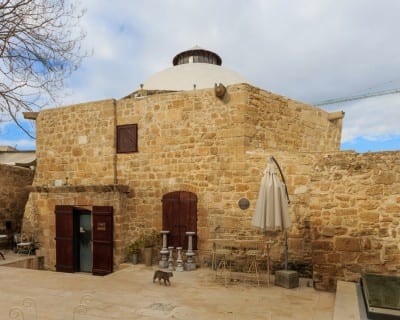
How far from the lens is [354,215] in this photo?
5684mm

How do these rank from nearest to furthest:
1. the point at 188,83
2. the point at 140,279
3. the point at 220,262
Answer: the point at 140,279
the point at 220,262
the point at 188,83

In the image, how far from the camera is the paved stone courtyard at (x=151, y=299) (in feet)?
15.4

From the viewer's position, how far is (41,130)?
1040 cm

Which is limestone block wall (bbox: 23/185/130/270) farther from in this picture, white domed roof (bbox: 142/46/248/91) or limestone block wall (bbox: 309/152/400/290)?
white domed roof (bbox: 142/46/248/91)

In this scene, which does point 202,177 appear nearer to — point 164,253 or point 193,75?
point 164,253

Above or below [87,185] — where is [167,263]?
below

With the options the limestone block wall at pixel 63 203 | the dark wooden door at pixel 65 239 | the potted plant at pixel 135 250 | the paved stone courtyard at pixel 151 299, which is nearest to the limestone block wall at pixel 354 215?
the paved stone courtyard at pixel 151 299

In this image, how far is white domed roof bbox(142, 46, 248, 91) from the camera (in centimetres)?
1405

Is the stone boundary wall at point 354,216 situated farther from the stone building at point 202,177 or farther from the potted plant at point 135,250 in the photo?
the potted plant at point 135,250

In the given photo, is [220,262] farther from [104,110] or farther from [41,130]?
[41,130]

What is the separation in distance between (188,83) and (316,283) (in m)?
10.0

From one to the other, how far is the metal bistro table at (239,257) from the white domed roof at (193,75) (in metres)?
7.59

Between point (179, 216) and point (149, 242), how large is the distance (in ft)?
3.46

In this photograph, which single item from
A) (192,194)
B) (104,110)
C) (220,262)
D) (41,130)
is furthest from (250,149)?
(41,130)
